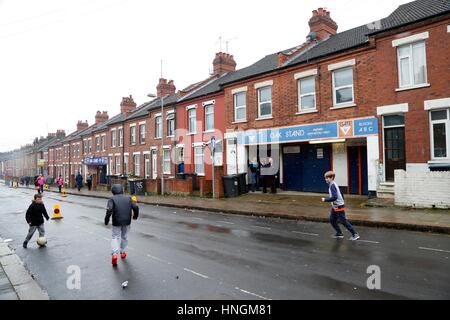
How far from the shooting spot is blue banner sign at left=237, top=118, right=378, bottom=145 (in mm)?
14797

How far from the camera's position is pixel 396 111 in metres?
13.8

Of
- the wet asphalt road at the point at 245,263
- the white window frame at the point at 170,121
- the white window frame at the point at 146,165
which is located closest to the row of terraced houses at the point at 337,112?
the white window frame at the point at 170,121

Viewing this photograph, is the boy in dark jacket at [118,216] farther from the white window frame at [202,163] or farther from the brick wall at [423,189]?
the white window frame at [202,163]

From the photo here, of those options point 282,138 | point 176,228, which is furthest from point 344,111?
point 176,228

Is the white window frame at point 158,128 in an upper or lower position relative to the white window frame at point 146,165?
upper

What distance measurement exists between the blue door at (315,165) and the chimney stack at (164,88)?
1987 cm

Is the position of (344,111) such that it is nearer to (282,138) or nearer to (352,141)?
(352,141)

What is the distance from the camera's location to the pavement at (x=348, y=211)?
Result: 956 centimetres

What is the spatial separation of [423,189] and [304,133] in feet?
21.9

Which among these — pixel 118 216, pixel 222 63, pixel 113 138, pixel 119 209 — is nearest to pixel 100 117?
pixel 113 138

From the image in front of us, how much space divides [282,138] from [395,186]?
7044 millimetres

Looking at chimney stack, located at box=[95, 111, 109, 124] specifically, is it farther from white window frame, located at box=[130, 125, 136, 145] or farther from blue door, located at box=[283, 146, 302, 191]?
blue door, located at box=[283, 146, 302, 191]

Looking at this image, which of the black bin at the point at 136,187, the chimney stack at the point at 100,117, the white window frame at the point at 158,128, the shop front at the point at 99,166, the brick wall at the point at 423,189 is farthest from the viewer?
the chimney stack at the point at 100,117

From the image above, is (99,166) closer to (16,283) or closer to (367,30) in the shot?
(367,30)
